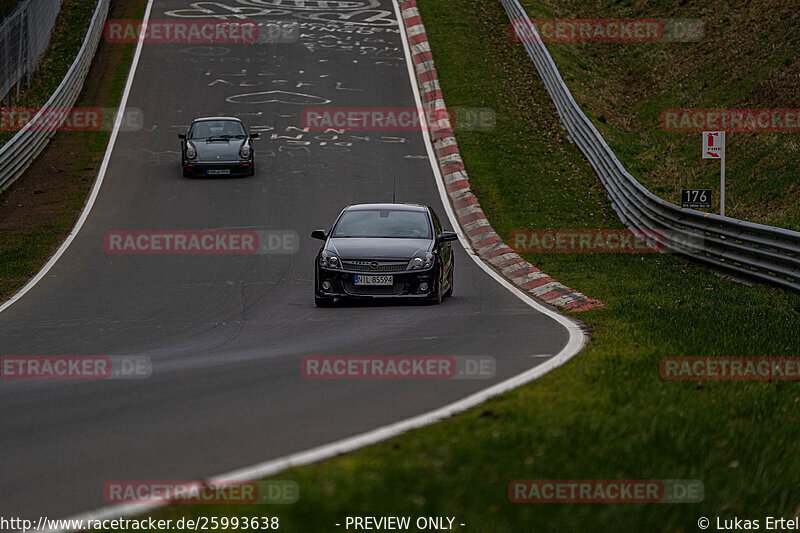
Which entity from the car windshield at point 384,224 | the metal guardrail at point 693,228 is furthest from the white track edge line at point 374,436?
the metal guardrail at point 693,228

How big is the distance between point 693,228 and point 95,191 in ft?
50.8

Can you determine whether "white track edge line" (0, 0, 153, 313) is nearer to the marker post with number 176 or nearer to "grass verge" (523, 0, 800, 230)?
the marker post with number 176

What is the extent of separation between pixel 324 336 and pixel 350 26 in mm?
34675

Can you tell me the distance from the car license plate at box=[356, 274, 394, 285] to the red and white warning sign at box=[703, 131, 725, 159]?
22.9ft

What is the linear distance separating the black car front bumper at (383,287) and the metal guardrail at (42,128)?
601 inches

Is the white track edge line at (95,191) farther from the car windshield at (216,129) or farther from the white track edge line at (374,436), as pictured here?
the white track edge line at (374,436)

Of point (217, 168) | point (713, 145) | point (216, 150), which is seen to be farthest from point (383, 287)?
point (216, 150)

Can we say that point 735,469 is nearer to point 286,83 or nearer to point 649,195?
point 649,195

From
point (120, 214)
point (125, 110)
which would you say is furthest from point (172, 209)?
point (125, 110)

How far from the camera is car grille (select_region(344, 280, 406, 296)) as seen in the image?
14.8 meters

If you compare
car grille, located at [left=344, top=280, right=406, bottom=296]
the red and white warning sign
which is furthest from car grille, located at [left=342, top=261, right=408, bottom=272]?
the red and white warning sign

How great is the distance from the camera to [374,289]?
14.8 m

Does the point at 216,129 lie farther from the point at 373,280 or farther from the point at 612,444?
the point at 612,444

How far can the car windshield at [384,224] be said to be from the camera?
15.9m
